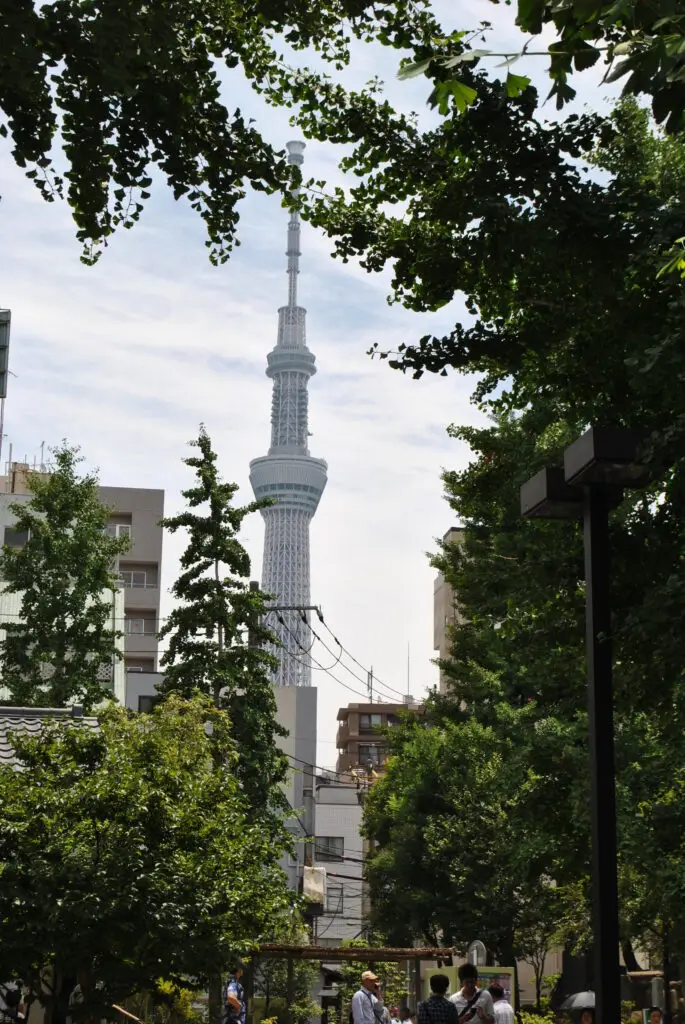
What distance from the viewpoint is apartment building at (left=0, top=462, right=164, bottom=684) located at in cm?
7338

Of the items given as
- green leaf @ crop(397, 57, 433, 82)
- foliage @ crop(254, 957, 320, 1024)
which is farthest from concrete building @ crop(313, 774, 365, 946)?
green leaf @ crop(397, 57, 433, 82)

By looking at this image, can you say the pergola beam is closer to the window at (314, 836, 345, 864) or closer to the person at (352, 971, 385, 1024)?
the person at (352, 971, 385, 1024)

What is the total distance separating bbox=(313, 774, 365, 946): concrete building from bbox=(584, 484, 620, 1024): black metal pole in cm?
8472

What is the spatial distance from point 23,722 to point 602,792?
14.5 meters

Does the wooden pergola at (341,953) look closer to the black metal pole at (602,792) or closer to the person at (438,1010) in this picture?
the person at (438,1010)

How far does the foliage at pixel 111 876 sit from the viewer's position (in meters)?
15.2

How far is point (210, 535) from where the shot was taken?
38125mm

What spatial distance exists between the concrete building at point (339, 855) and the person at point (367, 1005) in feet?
256

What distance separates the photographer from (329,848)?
324 feet

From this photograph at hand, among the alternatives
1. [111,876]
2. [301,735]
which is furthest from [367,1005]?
[301,735]

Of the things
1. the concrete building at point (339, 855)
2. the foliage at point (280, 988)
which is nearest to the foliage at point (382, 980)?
the foliage at point (280, 988)

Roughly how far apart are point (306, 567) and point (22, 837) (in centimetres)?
17470

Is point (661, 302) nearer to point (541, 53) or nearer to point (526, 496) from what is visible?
point (526, 496)

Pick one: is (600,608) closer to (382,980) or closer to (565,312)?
(565,312)
